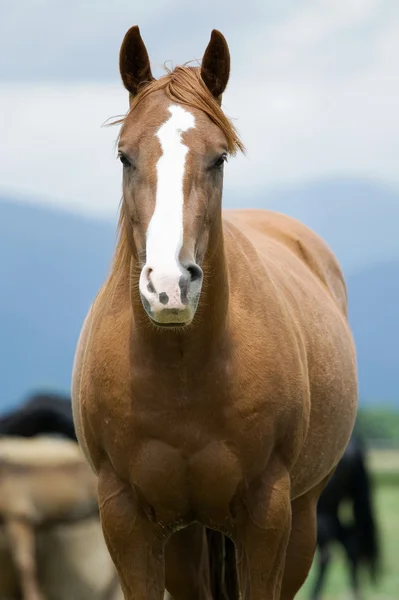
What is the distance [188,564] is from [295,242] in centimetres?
175

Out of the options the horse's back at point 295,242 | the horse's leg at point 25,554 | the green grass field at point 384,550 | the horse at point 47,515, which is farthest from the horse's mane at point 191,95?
the green grass field at point 384,550

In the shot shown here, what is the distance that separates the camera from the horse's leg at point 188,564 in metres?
5.61

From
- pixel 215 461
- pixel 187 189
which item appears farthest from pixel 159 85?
pixel 215 461

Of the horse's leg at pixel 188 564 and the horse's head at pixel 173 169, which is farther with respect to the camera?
the horse's leg at pixel 188 564

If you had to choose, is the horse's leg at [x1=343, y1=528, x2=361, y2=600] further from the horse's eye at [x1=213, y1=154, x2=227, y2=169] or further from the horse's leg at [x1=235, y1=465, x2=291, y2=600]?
the horse's eye at [x1=213, y1=154, x2=227, y2=169]

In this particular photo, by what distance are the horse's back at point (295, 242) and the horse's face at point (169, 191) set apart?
5.29ft

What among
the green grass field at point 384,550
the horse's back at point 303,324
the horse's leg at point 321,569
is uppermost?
the horse's back at point 303,324

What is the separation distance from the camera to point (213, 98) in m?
4.54

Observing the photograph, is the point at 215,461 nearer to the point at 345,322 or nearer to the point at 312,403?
the point at 312,403

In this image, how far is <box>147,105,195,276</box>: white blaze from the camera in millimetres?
3984

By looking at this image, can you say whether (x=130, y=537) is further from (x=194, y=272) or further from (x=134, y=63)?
(x=134, y=63)

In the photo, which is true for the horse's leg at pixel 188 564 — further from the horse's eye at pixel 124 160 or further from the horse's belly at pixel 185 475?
the horse's eye at pixel 124 160

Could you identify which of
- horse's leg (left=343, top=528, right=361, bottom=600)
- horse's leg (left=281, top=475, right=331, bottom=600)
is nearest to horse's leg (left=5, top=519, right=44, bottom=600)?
horse's leg (left=343, top=528, right=361, bottom=600)

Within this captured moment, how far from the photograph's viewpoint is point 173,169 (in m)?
4.21
